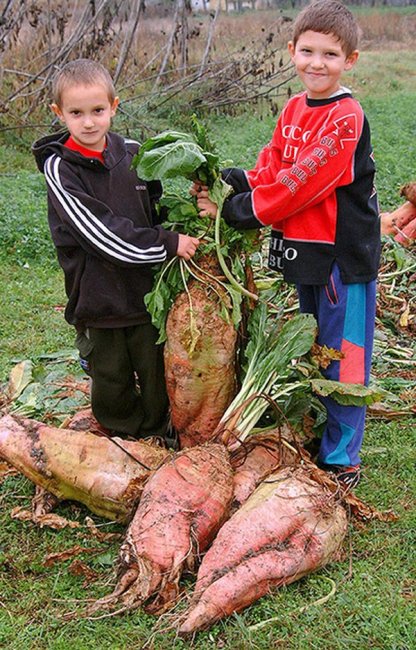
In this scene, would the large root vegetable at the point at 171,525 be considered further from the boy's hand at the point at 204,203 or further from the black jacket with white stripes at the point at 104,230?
the boy's hand at the point at 204,203

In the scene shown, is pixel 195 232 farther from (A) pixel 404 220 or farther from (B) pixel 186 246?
(A) pixel 404 220

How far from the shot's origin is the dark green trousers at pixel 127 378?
3529 millimetres

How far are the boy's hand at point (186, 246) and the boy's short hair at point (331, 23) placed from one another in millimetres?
891

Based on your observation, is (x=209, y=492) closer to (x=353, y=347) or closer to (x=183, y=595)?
(x=183, y=595)

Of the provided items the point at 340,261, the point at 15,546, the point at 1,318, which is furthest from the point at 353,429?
the point at 1,318

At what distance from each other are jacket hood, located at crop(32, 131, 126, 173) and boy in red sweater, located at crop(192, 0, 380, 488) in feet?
1.32

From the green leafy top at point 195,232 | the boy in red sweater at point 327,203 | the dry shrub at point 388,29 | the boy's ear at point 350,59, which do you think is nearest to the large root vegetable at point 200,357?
the green leafy top at point 195,232

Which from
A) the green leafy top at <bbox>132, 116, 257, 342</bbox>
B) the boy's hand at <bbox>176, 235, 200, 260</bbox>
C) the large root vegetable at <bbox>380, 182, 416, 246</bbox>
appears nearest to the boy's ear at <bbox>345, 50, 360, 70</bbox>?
the green leafy top at <bbox>132, 116, 257, 342</bbox>

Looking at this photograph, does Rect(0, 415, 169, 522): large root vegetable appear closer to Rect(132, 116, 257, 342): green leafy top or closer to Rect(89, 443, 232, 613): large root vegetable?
Rect(89, 443, 232, 613): large root vegetable

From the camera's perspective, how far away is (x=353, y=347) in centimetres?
333

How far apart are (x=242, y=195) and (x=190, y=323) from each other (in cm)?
56

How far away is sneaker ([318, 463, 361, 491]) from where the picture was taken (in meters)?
3.48

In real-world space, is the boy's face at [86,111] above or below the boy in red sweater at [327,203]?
above

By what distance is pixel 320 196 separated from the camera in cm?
308
